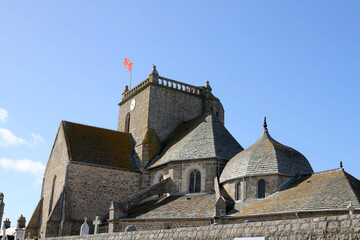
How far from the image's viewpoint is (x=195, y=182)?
30.0m

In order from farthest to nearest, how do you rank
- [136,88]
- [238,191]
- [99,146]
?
[136,88]
[99,146]
[238,191]

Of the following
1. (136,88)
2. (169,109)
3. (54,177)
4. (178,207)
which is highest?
(136,88)

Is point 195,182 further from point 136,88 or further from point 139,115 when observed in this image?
point 136,88

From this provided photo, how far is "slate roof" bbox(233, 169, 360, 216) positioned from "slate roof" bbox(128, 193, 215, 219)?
2056 millimetres

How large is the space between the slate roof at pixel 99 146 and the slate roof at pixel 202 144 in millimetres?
2837

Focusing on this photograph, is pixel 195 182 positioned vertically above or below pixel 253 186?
above

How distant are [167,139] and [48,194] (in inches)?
416

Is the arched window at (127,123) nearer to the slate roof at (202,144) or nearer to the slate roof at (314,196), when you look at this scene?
the slate roof at (202,144)

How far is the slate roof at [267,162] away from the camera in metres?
25.6

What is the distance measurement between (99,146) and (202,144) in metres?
8.78

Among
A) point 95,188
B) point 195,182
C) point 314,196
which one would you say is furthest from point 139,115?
point 314,196

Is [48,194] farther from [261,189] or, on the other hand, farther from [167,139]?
[261,189]

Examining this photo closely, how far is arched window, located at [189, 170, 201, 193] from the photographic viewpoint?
29.8 metres

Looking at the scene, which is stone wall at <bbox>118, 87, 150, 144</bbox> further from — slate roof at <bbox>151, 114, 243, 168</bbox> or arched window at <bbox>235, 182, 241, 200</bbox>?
arched window at <bbox>235, 182, 241, 200</bbox>
